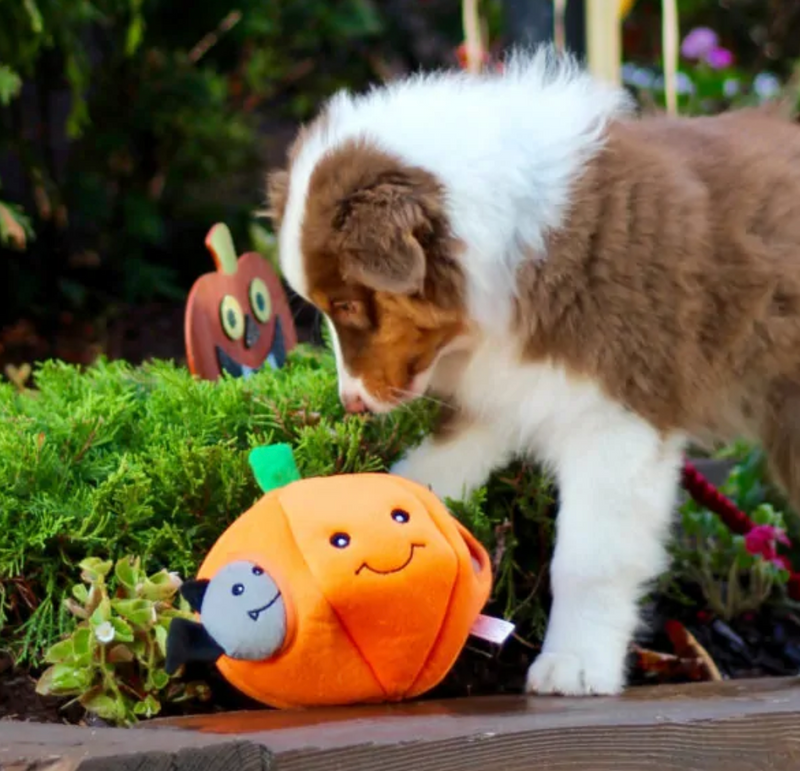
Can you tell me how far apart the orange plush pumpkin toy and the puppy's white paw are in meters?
0.39

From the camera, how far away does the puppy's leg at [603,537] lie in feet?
8.35

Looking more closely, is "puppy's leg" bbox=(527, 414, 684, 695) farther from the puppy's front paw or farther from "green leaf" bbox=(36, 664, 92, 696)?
"green leaf" bbox=(36, 664, 92, 696)

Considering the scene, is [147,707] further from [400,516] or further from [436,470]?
[436,470]

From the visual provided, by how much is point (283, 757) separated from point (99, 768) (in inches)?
10.4

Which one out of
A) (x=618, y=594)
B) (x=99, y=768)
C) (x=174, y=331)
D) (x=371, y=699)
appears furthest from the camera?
(x=174, y=331)

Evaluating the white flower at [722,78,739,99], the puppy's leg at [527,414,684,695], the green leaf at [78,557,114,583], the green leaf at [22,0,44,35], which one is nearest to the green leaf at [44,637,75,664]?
the green leaf at [78,557,114,583]

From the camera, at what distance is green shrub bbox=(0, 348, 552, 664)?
93.9 inches

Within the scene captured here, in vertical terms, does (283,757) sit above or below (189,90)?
below

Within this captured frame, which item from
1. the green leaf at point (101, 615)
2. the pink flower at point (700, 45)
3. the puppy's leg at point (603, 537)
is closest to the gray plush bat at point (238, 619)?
the green leaf at point (101, 615)

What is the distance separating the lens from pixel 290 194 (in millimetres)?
2658

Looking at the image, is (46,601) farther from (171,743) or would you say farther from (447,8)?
(447,8)

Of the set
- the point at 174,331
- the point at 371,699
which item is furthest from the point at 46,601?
the point at 174,331

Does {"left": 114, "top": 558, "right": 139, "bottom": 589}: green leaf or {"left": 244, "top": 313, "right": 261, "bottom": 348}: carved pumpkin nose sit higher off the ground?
{"left": 244, "top": 313, "right": 261, "bottom": 348}: carved pumpkin nose

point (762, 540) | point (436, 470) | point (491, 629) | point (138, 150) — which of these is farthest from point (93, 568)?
point (138, 150)
